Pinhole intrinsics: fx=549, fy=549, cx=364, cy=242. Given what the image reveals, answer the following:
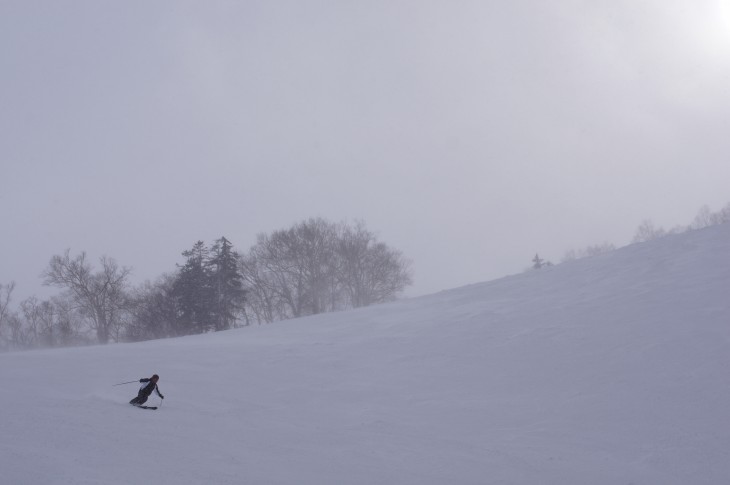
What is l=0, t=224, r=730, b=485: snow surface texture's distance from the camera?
27.9 ft

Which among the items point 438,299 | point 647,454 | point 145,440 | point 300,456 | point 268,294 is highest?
point 268,294

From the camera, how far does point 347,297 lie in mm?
59656

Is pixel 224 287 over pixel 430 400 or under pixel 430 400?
over

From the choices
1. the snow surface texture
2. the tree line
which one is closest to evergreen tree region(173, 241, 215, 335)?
the tree line

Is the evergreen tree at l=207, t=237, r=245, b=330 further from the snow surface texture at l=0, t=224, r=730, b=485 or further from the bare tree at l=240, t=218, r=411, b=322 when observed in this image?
the snow surface texture at l=0, t=224, r=730, b=485

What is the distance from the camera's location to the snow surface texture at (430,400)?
850cm

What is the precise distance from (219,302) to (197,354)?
33.6 meters

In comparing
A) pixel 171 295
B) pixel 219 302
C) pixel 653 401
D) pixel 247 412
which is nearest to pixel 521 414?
pixel 653 401

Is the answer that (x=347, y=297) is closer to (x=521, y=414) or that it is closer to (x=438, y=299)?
(x=438, y=299)

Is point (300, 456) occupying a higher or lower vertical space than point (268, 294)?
lower

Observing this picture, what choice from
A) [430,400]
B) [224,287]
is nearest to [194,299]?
[224,287]

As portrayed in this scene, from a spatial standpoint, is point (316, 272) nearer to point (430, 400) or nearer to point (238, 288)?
point (238, 288)

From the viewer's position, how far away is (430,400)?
12.7 m

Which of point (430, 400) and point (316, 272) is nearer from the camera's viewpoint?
point (430, 400)
